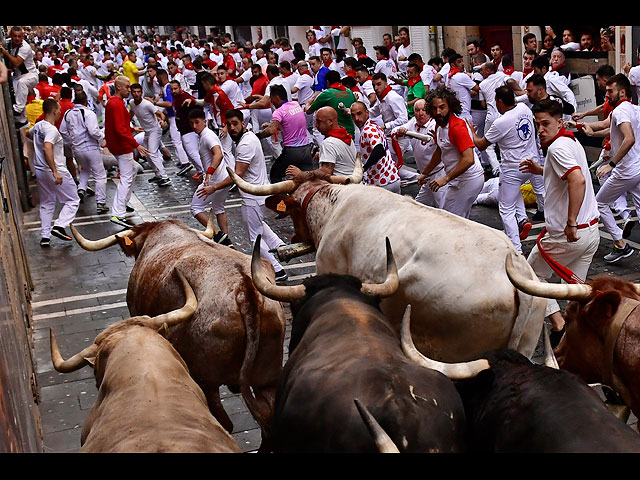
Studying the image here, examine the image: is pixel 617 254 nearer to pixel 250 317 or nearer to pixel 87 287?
pixel 250 317

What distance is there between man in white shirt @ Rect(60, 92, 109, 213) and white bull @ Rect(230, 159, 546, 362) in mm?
9551

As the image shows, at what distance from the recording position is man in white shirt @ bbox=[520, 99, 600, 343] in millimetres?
7016

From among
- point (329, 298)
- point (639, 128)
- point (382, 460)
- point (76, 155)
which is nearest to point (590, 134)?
point (639, 128)

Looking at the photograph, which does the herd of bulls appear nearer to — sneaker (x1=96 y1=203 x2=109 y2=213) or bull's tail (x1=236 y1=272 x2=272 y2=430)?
bull's tail (x1=236 y1=272 x2=272 y2=430)

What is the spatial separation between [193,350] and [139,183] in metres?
12.4

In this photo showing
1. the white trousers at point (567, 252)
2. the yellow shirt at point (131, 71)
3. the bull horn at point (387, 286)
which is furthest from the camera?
the yellow shirt at point (131, 71)

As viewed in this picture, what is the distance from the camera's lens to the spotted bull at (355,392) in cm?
346

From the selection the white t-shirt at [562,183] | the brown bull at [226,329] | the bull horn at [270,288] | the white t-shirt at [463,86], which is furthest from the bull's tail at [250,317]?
the white t-shirt at [463,86]

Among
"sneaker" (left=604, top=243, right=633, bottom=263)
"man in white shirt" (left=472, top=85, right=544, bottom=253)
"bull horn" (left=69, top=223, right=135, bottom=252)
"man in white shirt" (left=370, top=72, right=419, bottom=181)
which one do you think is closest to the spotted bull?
"bull horn" (left=69, top=223, right=135, bottom=252)

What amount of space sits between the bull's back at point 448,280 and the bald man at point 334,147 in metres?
3.76

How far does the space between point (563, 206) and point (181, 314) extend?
12.2 ft

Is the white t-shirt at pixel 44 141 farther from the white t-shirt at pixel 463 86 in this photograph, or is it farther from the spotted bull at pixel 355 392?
the spotted bull at pixel 355 392

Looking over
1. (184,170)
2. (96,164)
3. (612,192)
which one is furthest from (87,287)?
(184,170)
